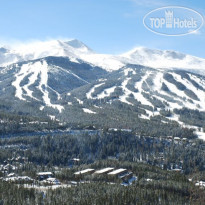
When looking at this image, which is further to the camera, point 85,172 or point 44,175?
point 85,172

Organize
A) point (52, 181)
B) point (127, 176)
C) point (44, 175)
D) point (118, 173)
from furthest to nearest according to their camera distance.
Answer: point (118, 173) < point (127, 176) < point (44, 175) < point (52, 181)

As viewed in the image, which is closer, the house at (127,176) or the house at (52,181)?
the house at (52,181)

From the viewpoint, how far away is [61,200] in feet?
428

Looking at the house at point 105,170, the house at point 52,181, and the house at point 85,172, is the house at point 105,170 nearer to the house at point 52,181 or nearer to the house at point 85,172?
the house at point 85,172

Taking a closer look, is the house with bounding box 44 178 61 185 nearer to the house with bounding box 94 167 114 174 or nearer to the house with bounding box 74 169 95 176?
the house with bounding box 74 169 95 176

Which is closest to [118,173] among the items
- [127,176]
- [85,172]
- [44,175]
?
[127,176]

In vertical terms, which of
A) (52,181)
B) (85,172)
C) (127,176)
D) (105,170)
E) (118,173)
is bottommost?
(127,176)

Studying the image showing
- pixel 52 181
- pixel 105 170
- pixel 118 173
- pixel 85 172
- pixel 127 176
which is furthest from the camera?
pixel 105 170

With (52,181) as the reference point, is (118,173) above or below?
above

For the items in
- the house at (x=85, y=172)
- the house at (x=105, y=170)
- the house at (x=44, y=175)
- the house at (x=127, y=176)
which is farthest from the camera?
the house at (x=105, y=170)

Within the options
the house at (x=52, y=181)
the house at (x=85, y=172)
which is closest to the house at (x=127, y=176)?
the house at (x=85, y=172)

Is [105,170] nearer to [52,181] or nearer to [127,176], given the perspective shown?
[127,176]

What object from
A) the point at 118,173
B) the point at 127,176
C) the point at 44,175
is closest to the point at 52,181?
the point at 44,175

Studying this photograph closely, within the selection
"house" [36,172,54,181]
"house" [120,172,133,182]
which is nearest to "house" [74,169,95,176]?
"house" [36,172,54,181]
